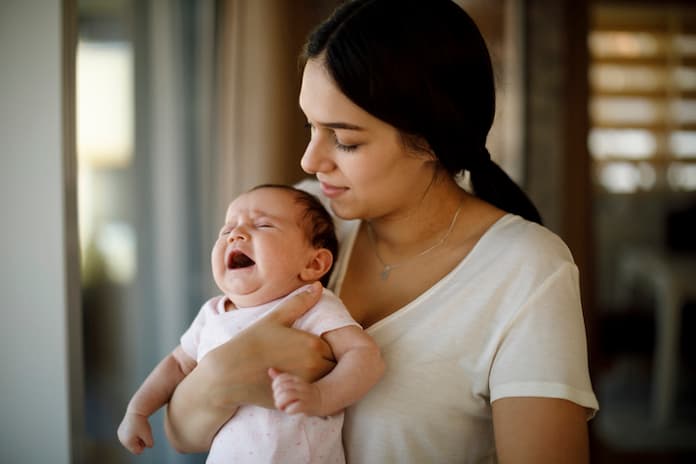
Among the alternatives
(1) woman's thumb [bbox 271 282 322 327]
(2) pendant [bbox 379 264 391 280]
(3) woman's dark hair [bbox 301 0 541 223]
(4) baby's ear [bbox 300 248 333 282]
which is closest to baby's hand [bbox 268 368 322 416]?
(1) woman's thumb [bbox 271 282 322 327]

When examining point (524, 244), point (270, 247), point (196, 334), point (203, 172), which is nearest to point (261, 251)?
point (270, 247)

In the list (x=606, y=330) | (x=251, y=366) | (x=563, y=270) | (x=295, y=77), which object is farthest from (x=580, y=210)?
(x=251, y=366)

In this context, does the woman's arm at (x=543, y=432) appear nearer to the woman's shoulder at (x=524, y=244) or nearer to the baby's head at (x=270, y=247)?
the woman's shoulder at (x=524, y=244)

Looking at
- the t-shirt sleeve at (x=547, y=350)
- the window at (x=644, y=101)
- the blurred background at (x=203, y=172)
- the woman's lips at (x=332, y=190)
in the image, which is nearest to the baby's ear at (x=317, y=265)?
the woman's lips at (x=332, y=190)

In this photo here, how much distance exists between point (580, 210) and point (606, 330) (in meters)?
2.38

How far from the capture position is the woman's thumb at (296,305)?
111 cm

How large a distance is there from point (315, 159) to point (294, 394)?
400 mm

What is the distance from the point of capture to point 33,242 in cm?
127

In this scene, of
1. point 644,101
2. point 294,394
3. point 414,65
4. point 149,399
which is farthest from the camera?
point 644,101

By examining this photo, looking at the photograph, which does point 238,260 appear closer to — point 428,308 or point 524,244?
point 428,308

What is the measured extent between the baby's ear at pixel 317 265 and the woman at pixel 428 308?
0.28 feet

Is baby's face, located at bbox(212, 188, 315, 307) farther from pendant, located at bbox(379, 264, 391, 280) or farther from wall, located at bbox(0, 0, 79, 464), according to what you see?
wall, located at bbox(0, 0, 79, 464)

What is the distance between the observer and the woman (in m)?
1.04

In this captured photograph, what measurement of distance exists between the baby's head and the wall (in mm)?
334
